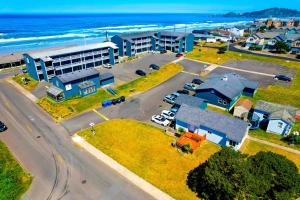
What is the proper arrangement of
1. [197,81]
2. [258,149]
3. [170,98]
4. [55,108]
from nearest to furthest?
1. [258,149]
2. [55,108]
3. [170,98]
4. [197,81]

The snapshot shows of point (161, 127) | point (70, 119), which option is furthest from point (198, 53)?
point (70, 119)

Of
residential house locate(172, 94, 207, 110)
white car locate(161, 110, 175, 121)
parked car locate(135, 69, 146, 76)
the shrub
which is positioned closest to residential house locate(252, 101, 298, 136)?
residential house locate(172, 94, 207, 110)

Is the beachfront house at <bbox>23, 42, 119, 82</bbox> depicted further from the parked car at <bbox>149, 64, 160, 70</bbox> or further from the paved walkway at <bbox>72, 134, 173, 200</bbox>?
the paved walkway at <bbox>72, 134, 173, 200</bbox>

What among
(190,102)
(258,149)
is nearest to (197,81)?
(190,102)

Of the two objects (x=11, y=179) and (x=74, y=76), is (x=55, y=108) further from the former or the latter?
(x=11, y=179)

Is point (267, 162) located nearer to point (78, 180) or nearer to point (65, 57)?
point (78, 180)

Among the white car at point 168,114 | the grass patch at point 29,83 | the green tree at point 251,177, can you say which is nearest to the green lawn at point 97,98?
the grass patch at point 29,83
